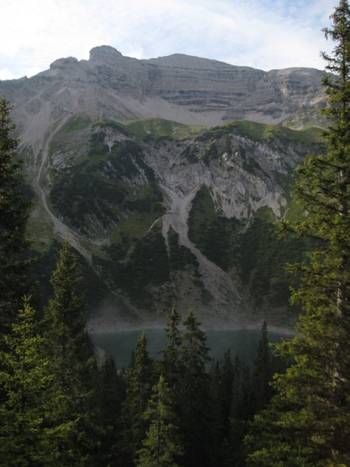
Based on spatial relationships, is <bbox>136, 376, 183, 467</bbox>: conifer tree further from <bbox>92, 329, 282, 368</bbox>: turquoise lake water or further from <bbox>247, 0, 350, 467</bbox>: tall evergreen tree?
<bbox>92, 329, 282, 368</bbox>: turquoise lake water

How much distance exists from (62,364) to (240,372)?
88032mm

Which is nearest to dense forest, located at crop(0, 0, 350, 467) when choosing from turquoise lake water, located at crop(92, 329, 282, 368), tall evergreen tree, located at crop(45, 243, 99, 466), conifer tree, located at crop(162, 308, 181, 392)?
tall evergreen tree, located at crop(45, 243, 99, 466)

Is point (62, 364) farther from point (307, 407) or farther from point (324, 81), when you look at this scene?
point (324, 81)

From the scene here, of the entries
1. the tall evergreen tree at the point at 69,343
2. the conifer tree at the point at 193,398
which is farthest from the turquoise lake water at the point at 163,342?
the tall evergreen tree at the point at 69,343

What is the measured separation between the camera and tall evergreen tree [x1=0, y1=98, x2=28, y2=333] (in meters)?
17.9

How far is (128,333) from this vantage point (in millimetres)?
170125

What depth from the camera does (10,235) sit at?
1795 cm

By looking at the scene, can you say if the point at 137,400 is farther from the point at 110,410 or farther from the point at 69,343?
the point at 110,410

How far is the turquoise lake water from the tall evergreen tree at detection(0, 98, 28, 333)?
366 ft

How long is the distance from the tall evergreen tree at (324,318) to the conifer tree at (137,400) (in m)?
21.8

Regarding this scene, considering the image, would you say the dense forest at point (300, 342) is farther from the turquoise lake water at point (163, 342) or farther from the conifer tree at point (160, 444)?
the turquoise lake water at point (163, 342)

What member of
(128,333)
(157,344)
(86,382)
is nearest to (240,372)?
(157,344)

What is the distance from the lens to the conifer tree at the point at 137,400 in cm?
3569

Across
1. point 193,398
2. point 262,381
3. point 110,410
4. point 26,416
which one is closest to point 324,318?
point 26,416
